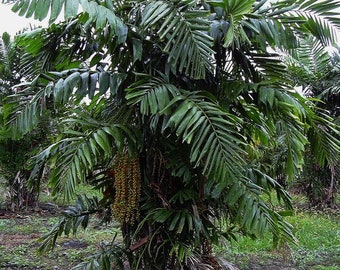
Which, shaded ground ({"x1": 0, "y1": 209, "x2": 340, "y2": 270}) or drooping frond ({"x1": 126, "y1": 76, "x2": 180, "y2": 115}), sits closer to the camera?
drooping frond ({"x1": 126, "y1": 76, "x2": 180, "y2": 115})

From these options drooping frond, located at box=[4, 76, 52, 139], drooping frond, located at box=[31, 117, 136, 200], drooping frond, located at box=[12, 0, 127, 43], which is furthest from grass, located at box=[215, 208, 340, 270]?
drooping frond, located at box=[12, 0, 127, 43]

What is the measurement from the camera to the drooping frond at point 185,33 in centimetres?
176

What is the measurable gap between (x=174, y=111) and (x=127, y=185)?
17.6 inches

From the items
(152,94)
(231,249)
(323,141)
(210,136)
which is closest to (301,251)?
(231,249)

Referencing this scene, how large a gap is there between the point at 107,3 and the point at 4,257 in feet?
10.3

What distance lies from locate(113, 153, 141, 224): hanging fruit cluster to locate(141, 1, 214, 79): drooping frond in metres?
0.51

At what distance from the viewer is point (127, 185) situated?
6.53 feet

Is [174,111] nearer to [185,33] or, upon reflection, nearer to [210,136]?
[210,136]

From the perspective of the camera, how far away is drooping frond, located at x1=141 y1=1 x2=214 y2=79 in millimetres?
1756

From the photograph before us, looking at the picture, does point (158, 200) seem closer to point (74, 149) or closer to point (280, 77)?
point (74, 149)

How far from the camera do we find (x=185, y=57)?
5.91ft

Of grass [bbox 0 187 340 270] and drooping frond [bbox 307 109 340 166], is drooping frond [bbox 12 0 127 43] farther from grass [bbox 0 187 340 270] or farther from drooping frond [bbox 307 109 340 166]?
grass [bbox 0 187 340 270]

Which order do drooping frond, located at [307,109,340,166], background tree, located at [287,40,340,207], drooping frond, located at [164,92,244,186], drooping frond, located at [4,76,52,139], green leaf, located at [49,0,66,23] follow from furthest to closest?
1. background tree, located at [287,40,340,207]
2. drooping frond, located at [307,109,340,166]
3. drooping frond, located at [4,76,52,139]
4. drooping frond, located at [164,92,244,186]
5. green leaf, located at [49,0,66,23]

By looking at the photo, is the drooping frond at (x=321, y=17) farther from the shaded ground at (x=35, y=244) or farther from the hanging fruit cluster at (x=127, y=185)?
the shaded ground at (x=35, y=244)
